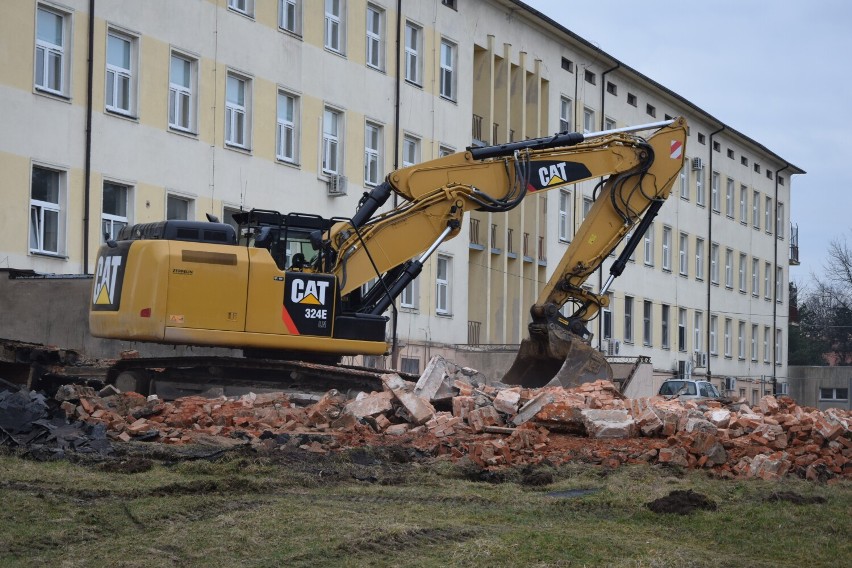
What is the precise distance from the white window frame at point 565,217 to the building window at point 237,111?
54.7ft

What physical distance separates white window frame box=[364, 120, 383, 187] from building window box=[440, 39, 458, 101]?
3.34m

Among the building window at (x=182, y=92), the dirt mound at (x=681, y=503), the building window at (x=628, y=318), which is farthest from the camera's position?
the building window at (x=628, y=318)

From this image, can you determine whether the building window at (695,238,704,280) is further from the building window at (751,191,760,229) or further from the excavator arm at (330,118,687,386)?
the excavator arm at (330,118,687,386)

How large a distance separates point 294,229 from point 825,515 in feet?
33.9

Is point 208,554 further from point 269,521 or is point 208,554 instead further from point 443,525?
point 443,525

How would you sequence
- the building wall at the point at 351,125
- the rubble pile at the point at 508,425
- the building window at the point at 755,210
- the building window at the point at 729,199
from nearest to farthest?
1. the rubble pile at the point at 508,425
2. the building wall at the point at 351,125
3. the building window at the point at 729,199
4. the building window at the point at 755,210

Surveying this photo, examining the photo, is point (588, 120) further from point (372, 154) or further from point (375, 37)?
point (372, 154)

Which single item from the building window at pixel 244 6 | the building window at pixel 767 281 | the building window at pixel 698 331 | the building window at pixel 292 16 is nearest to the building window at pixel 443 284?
the building window at pixel 292 16

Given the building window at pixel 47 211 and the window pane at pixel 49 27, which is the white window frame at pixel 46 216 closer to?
the building window at pixel 47 211

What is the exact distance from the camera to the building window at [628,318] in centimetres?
4776

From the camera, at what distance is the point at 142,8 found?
86.0 ft

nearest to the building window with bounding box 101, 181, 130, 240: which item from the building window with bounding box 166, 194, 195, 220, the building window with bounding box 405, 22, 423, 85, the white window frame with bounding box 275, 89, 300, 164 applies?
the building window with bounding box 166, 194, 195, 220

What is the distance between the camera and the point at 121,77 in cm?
2592

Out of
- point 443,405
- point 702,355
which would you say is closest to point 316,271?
point 443,405
